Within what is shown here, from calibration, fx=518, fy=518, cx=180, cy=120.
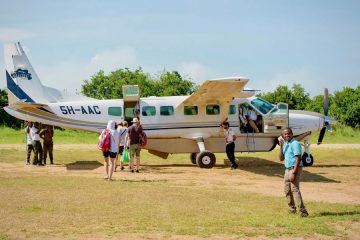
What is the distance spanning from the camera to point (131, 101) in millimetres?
21969

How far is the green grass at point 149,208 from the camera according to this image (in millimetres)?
9328

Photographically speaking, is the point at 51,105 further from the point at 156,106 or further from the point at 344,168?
the point at 344,168

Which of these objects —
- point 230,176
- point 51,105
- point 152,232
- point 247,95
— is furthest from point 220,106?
point 152,232

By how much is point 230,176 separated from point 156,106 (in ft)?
17.4

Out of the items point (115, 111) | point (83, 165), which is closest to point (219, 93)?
point (115, 111)

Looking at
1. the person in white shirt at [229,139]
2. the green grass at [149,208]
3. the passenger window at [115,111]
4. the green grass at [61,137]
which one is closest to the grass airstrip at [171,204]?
the green grass at [149,208]

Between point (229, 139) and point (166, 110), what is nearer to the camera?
point (229, 139)

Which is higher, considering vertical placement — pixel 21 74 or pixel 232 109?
pixel 21 74

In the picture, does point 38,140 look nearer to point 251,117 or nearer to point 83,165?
point 83,165

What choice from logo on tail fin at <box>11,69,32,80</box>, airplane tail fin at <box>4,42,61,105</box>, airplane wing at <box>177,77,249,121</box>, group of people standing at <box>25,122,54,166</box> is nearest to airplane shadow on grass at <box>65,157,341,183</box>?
group of people standing at <box>25,122,54,166</box>

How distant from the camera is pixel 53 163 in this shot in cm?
2273

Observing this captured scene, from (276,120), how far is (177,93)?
1706 inches

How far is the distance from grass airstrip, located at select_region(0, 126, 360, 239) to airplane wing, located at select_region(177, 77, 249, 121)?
9.33 ft

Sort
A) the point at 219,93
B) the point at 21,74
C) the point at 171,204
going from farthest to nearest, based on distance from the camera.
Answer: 1. the point at 21,74
2. the point at 219,93
3. the point at 171,204
